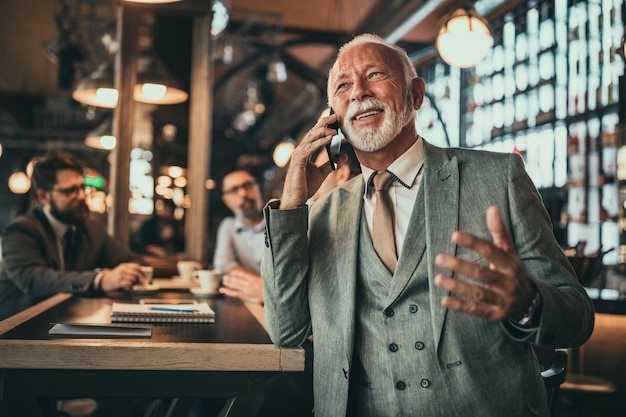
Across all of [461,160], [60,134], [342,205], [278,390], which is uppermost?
[60,134]

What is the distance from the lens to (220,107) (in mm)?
18578

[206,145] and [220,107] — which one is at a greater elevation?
[220,107]

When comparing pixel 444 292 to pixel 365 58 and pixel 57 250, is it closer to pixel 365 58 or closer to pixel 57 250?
pixel 365 58

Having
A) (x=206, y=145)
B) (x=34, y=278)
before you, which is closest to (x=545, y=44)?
(x=206, y=145)

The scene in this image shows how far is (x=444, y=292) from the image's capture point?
Answer: 158cm

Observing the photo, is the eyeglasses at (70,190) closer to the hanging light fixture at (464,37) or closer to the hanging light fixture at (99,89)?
the hanging light fixture at (99,89)

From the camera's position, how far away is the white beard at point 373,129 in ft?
5.97

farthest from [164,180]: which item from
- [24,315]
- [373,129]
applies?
[373,129]

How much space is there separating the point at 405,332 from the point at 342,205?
423 mm

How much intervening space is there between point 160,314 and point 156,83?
298cm

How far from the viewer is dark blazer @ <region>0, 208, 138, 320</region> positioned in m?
2.91

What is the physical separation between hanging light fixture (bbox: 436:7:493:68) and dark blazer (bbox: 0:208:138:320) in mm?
2857

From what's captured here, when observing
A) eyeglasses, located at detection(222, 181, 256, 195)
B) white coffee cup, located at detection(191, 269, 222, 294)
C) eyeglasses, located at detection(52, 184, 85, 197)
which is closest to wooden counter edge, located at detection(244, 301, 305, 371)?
white coffee cup, located at detection(191, 269, 222, 294)

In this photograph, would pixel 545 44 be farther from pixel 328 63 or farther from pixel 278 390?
pixel 278 390
